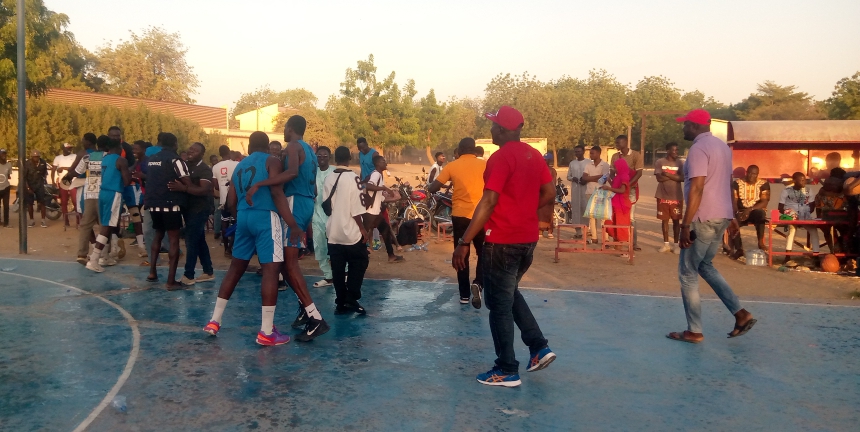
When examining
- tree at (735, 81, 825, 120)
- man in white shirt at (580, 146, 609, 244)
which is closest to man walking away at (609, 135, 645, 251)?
man in white shirt at (580, 146, 609, 244)

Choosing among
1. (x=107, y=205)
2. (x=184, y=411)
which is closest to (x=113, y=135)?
(x=107, y=205)

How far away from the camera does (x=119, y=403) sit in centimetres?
453

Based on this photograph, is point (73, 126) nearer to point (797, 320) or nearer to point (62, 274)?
point (62, 274)

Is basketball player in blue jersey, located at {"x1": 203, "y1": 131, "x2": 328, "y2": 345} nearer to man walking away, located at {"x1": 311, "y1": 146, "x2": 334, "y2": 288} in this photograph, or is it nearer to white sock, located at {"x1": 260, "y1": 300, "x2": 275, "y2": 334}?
white sock, located at {"x1": 260, "y1": 300, "x2": 275, "y2": 334}

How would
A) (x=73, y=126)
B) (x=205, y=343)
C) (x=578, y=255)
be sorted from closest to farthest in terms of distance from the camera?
(x=205, y=343) < (x=578, y=255) < (x=73, y=126)

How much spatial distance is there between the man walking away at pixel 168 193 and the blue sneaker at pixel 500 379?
4793mm

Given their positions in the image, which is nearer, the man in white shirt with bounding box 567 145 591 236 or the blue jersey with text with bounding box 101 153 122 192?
the blue jersey with text with bounding box 101 153 122 192

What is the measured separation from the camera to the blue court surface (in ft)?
14.5

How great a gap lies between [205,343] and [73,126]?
3010cm

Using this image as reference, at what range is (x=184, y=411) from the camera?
14.6 feet

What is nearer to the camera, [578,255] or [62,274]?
[62,274]

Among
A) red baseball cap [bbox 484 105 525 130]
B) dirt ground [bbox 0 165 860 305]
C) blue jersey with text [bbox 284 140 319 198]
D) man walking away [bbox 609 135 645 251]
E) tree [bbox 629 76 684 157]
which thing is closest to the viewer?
red baseball cap [bbox 484 105 525 130]

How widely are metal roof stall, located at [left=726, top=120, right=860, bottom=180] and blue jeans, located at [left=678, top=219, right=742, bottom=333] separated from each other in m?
18.3

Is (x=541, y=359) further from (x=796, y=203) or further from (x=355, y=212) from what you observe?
(x=796, y=203)
